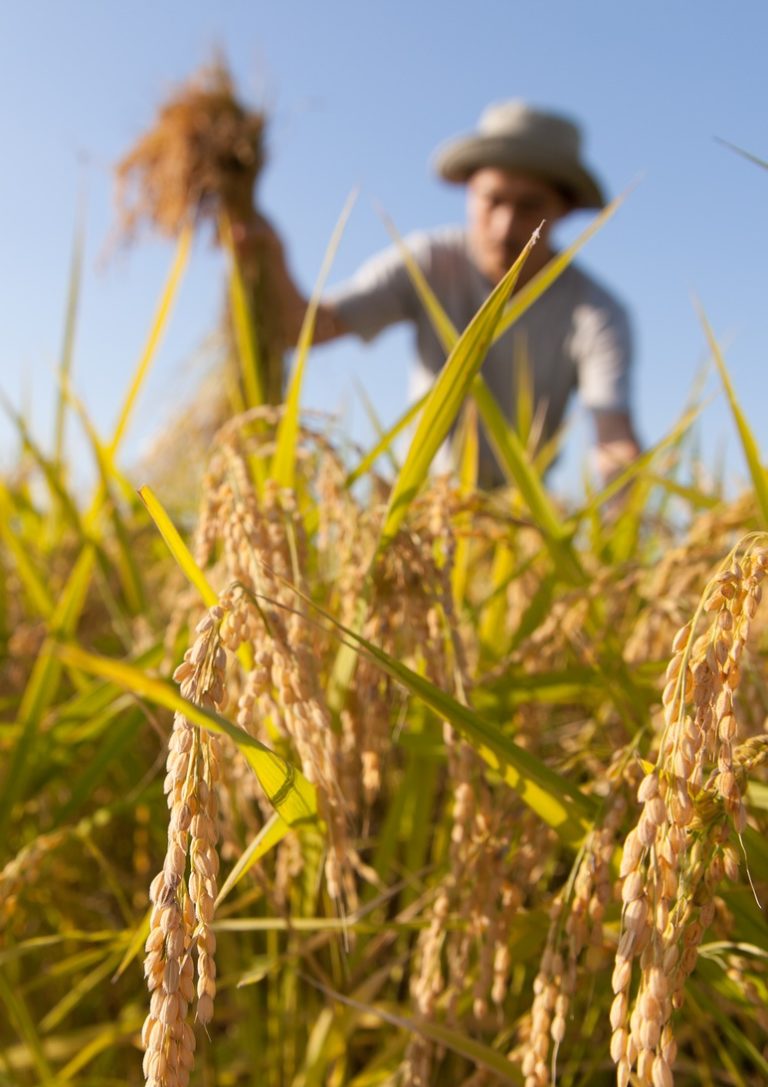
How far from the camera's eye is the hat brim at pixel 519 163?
5.00 metres

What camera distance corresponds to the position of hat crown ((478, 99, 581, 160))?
503 cm

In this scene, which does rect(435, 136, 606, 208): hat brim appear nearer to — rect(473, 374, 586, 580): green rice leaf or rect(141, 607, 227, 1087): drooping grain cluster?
rect(473, 374, 586, 580): green rice leaf

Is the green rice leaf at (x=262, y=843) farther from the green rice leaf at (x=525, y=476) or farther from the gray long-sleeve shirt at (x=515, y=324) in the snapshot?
the gray long-sleeve shirt at (x=515, y=324)

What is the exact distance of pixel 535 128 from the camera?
5.07 metres

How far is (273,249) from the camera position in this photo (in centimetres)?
342

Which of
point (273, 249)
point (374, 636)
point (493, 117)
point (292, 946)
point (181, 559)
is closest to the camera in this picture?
point (181, 559)

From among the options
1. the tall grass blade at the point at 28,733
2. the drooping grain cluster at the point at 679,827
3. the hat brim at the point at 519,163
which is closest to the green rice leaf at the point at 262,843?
the drooping grain cluster at the point at 679,827

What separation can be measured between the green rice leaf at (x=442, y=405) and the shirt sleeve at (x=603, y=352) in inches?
154

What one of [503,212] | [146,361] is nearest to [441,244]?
[503,212]

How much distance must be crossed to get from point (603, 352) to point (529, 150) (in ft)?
3.95

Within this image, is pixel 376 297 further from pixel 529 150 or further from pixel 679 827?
pixel 679 827

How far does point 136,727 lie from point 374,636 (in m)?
0.42

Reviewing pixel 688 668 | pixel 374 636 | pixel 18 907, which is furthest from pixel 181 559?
pixel 18 907

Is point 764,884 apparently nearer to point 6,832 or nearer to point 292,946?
point 292,946
